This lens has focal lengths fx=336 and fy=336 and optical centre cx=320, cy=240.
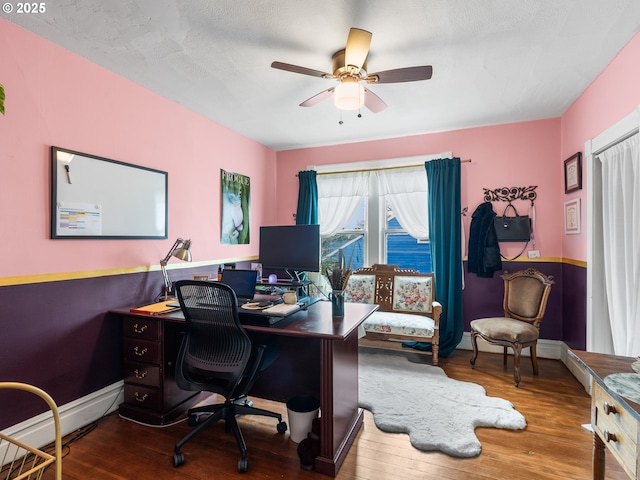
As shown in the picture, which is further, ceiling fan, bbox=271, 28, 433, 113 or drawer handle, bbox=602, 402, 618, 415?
ceiling fan, bbox=271, 28, 433, 113

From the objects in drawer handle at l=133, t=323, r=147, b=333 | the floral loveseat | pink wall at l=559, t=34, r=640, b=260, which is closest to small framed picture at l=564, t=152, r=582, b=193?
pink wall at l=559, t=34, r=640, b=260

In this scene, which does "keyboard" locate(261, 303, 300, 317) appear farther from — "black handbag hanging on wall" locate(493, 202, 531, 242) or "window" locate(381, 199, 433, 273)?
"black handbag hanging on wall" locate(493, 202, 531, 242)

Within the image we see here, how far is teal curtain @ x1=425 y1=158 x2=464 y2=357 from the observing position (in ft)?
12.4

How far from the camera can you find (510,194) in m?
3.75

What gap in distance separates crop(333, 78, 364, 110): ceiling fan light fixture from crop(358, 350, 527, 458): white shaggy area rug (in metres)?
2.24

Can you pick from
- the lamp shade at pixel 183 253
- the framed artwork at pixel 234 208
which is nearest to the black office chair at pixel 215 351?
the lamp shade at pixel 183 253

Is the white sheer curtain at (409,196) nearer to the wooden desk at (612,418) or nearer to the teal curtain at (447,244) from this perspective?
the teal curtain at (447,244)

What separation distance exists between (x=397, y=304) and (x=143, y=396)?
2.66 m

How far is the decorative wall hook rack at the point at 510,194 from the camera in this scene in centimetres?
369

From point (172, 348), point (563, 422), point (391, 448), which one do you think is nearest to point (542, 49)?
point (563, 422)

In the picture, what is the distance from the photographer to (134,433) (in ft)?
7.49

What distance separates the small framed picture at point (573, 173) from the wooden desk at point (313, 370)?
2.38 m

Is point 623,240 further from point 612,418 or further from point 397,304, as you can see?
point 397,304

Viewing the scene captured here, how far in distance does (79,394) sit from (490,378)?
3374 millimetres
